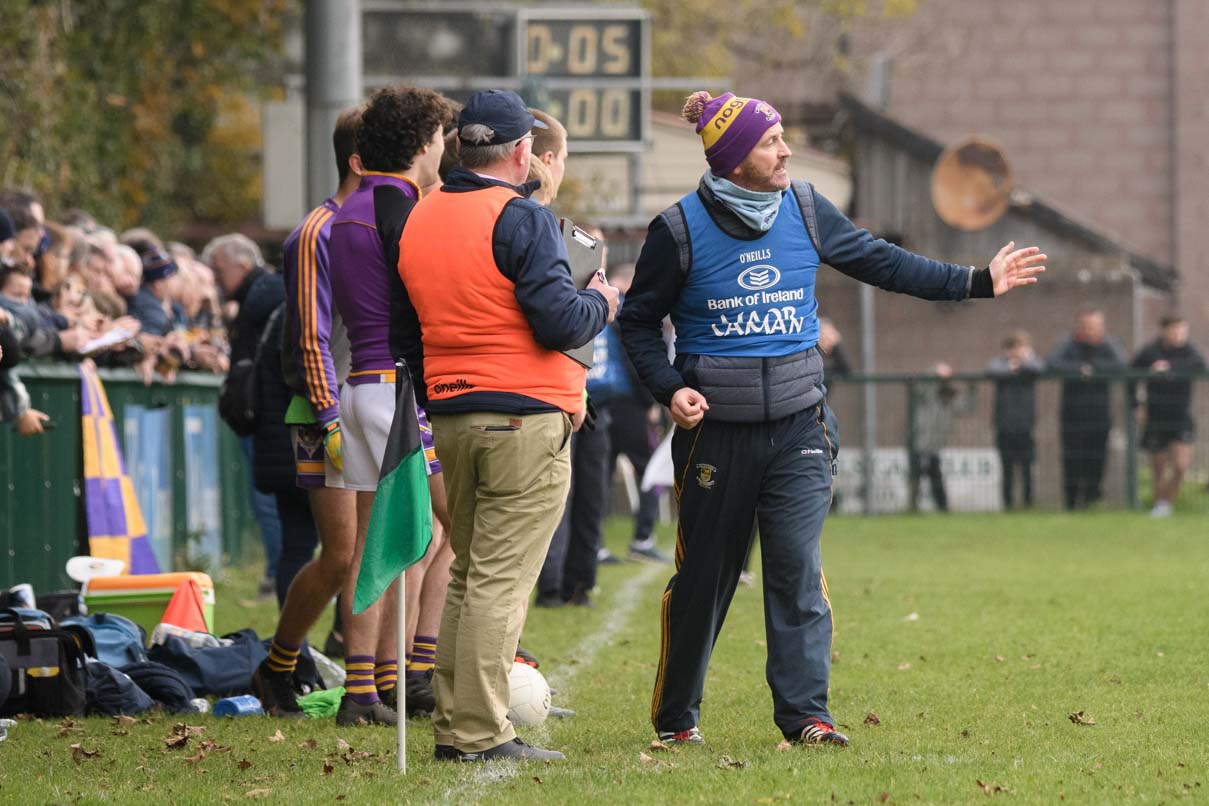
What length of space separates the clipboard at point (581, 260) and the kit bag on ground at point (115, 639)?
9.75 feet

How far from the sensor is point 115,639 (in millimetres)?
8406

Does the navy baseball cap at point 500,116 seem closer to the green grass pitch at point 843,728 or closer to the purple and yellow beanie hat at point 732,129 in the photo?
the purple and yellow beanie hat at point 732,129

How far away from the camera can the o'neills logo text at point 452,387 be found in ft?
19.8

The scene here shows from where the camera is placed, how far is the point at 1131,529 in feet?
58.9

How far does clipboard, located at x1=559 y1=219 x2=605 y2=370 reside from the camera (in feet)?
20.1

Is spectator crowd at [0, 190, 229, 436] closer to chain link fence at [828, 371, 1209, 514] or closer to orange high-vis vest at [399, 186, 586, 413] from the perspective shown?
orange high-vis vest at [399, 186, 586, 413]

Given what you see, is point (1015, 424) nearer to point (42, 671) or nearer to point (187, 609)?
point (187, 609)

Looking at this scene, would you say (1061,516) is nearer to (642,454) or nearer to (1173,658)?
(642,454)

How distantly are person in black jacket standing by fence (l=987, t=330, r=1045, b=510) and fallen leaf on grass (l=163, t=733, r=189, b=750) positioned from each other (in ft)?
48.6

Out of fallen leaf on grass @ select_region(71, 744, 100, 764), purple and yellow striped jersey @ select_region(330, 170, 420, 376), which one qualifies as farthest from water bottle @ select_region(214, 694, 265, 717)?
purple and yellow striped jersey @ select_region(330, 170, 420, 376)

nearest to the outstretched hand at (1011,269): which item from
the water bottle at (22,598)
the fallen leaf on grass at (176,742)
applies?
the fallen leaf on grass at (176,742)

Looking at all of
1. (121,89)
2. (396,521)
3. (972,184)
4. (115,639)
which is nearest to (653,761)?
(396,521)

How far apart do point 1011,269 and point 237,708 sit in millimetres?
3382

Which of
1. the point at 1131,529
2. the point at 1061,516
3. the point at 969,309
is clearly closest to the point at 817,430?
the point at 1131,529
